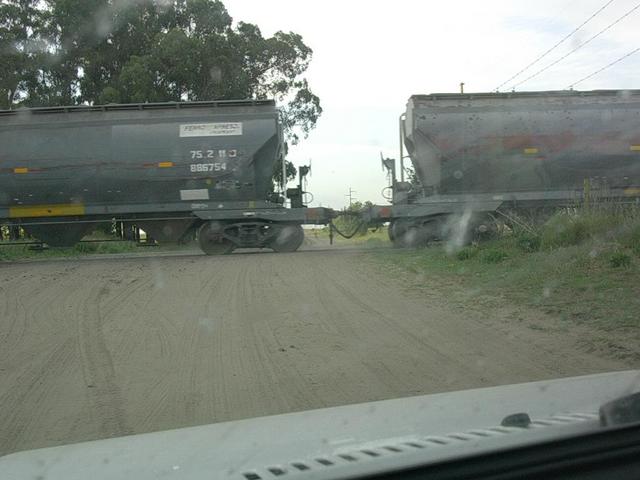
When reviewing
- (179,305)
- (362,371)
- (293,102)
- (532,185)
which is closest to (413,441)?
(362,371)

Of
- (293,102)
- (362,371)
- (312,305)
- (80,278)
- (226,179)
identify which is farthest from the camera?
(293,102)

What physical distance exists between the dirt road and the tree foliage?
19797 mm

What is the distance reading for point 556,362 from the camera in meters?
5.83

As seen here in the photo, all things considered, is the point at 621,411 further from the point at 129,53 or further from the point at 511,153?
the point at 129,53

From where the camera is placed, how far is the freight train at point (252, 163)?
1706cm

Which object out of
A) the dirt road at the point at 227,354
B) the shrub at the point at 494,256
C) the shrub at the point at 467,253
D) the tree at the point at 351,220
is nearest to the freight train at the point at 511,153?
the tree at the point at 351,220

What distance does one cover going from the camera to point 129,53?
30.8 metres

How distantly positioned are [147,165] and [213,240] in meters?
2.71

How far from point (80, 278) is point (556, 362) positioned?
9.60 meters

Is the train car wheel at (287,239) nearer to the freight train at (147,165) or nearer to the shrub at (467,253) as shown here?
the freight train at (147,165)

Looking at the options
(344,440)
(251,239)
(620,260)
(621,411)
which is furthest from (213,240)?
(621,411)

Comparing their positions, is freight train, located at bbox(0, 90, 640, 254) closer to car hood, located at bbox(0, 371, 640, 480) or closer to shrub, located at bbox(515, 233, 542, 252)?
shrub, located at bbox(515, 233, 542, 252)

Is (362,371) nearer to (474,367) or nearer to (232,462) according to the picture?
(474,367)

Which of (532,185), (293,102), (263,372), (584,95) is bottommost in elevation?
(263,372)
